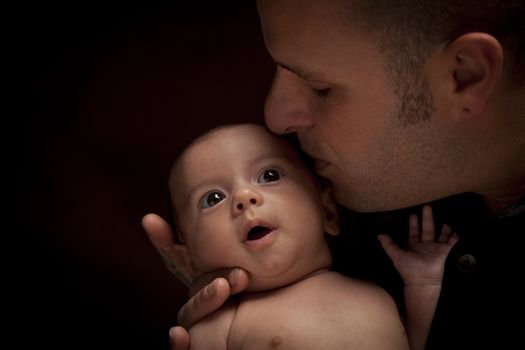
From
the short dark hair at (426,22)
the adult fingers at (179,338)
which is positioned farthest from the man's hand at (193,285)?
the short dark hair at (426,22)

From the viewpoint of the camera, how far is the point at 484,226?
1.32m

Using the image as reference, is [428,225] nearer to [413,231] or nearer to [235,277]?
[413,231]

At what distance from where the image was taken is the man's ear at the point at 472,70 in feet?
3.67

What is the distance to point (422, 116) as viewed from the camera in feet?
4.07

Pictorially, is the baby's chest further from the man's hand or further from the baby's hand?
the baby's hand

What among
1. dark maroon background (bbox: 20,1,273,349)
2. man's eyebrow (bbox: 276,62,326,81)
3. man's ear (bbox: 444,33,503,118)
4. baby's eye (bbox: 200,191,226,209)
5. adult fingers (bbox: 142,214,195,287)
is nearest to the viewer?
man's ear (bbox: 444,33,503,118)

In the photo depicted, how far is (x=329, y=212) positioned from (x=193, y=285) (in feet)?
1.14

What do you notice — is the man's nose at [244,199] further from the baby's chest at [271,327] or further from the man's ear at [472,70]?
the man's ear at [472,70]

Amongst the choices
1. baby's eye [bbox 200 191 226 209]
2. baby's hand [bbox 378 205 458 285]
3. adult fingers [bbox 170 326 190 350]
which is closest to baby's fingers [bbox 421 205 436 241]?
baby's hand [bbox 378 205 458 285]

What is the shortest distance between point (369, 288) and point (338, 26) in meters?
0.56

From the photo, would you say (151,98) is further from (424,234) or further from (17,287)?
(424,234)

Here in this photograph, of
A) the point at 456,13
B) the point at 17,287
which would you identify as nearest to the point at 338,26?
the point at 456,13

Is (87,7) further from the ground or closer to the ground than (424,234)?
further from the ground

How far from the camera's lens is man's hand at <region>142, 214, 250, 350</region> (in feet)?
4.27
